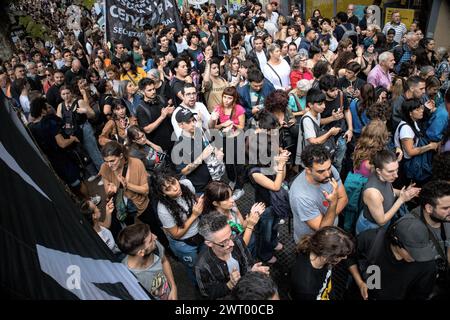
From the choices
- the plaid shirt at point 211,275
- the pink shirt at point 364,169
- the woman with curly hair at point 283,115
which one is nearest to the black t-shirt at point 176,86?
the woman with curly hair at point 283,115

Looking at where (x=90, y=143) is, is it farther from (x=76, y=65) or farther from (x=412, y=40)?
(x=412, y=40)

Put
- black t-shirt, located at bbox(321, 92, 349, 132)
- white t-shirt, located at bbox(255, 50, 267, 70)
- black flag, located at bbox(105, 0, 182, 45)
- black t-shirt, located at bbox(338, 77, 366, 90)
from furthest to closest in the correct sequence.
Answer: black flag, located at bbox(105, 0, 182, 45), white t-shirt, located at bbox(255, 50, 267, 70), black t-shirt, located at bbox(338, 77, 366, 90), black t-shirt, located at bbox(321, 92, 349, 132)

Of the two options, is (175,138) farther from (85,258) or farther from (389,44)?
(389,44)

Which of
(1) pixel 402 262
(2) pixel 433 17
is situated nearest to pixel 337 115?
(1) pixel 402 262

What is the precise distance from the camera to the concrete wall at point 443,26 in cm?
941

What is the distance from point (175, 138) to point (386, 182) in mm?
2272

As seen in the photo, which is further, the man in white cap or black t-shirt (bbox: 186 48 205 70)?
black t-shirt (bbox: 186 48 205 70)

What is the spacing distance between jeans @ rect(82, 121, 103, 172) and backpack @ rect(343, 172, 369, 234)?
3359 mm

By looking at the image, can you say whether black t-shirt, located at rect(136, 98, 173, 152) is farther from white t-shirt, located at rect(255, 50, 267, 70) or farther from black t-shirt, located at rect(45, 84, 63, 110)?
white t-shirt, located at rect(255, 50, 267, 70)

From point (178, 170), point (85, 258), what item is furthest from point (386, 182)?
point (85, 258)

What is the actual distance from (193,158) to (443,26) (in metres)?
8.94

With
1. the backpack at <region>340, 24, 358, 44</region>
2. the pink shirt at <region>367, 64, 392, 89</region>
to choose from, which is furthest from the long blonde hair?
the backpack at <region>340, 24, 358, 44</region>

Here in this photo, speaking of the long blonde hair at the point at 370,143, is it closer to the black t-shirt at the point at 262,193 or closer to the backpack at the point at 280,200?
the backpack at the point at 280,200

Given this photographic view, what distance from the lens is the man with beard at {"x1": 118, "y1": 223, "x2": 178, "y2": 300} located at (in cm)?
249
